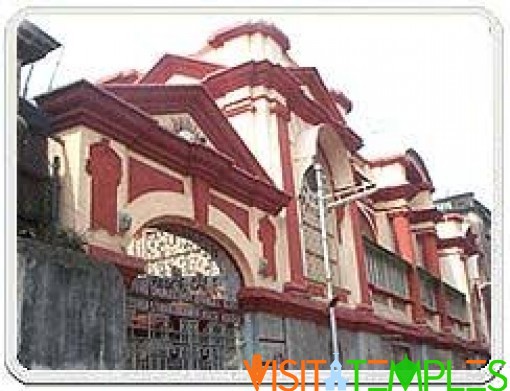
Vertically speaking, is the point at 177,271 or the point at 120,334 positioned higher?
the point at 177,271

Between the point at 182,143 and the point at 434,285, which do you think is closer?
the point at 182,143

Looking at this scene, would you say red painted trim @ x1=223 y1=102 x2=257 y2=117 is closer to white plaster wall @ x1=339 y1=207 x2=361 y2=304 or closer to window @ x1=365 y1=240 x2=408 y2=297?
white plaster wall @ x1=339 y1=207 x2=361 y2=304

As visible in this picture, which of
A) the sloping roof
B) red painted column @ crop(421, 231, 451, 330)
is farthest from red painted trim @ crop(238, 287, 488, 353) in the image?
the sloping roof

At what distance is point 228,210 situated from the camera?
331 inches

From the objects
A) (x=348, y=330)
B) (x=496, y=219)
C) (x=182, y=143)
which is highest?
(x=182, y=143)

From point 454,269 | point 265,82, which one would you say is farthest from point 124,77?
point 454,269

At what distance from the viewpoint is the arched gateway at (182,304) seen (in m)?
6.92

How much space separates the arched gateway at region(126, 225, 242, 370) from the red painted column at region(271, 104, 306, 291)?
113 cm

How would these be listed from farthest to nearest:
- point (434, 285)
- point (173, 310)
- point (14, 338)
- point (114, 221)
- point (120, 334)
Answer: point (434, 285)
point (173, 310)
point (114, 221)
point (120, 334)
point (14, 338)

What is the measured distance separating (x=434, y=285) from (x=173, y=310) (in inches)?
387

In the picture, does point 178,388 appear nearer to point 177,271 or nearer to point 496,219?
point 496,219

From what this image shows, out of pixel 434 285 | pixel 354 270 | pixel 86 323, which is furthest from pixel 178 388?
pixel 434 285

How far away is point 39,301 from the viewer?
488 centimetres

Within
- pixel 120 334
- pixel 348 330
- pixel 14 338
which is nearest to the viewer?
pixel 14 338
